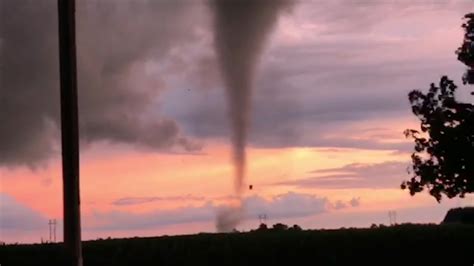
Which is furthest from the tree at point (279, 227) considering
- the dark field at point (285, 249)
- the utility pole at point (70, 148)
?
the utility pole at point (70, 148)

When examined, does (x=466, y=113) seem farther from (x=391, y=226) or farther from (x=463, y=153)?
(x=391, y=226)

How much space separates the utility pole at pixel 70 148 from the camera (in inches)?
587

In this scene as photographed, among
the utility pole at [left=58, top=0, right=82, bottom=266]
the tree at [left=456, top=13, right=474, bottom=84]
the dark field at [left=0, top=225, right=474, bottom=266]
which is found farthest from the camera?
the tree at [left=456, top=13, right=474, bottom=84]

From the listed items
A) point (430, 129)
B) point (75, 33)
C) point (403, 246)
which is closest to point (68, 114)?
point (75, 33)

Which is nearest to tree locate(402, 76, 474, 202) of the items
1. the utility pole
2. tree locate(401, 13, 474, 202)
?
tree locate(401, 13, 474, 202)

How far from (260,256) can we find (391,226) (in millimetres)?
4528

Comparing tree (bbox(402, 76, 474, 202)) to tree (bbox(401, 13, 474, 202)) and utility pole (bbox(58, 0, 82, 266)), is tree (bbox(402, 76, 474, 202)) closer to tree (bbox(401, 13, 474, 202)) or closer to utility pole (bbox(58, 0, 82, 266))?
tree (bbox(401, 13, 474, 202))

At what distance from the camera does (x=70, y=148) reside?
49.2 ft

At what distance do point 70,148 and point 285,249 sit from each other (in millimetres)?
8184

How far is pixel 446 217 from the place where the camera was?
121ft

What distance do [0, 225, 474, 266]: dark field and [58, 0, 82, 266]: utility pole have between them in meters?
5.02

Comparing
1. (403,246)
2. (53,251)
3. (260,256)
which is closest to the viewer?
(53,251)

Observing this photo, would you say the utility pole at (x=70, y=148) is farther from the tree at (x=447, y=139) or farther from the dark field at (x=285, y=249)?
the tree at (x=447, y=139)

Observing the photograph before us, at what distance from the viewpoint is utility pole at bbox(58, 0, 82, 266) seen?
1491 centimetres
